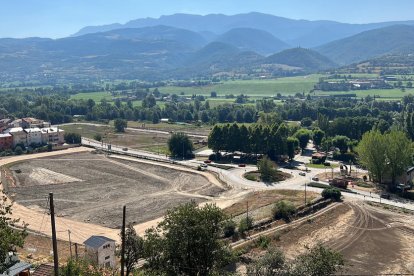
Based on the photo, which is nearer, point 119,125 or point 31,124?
point 31,124

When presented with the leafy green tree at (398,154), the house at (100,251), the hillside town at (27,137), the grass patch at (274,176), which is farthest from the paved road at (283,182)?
the house at (100,251)

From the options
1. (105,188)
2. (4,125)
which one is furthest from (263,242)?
(4,125)

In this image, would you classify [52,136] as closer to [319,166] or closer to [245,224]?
[319,166]

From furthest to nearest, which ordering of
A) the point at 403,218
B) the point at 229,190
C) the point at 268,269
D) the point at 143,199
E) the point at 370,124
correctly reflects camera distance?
the point at 370,124 → the point at 229,190 → the point at 143,199 → the point at 403,218 → the point at 268,269

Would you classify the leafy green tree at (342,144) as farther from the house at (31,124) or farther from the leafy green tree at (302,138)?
the house at (31,124)

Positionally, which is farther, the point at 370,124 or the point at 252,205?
the point at 370,124

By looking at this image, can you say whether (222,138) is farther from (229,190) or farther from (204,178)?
(229,190)

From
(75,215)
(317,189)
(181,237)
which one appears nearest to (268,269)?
(181,237)
